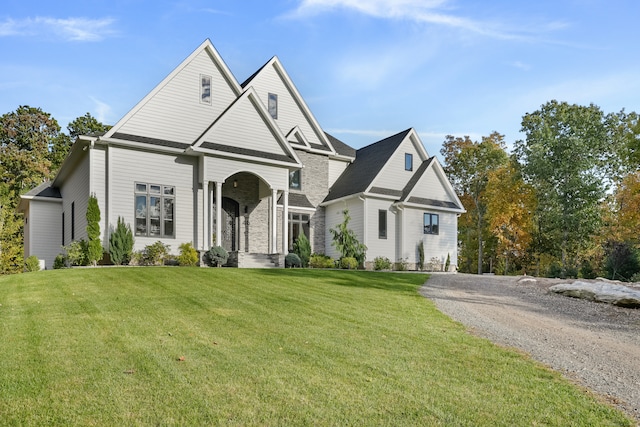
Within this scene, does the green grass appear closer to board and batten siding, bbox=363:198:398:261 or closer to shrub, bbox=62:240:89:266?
shrub, bbox=62:240:89:266

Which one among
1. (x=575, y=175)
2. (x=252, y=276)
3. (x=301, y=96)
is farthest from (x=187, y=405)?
(x=575, y=175)

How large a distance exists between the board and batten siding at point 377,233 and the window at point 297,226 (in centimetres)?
317

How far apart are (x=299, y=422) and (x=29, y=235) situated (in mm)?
24097

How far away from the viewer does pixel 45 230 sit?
2358cm

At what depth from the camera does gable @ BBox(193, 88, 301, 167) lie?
19141mm

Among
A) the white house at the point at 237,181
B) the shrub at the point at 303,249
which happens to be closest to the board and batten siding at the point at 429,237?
the white house at the point at 237,181

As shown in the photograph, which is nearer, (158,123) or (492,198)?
(158,123)

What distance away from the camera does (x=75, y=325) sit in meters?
7.27

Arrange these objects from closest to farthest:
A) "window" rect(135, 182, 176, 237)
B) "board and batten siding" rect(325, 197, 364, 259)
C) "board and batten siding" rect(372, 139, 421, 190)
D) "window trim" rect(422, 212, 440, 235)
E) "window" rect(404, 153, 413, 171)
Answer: "window" rect(135, 182, 176, 237) < "board and batten siding" rect(325, 197, 364, 259) < "board and batten siding" rect(372, 139, 421, 190) < "window trim" rect(422, 212, 440, 235) < "window" rect(404, 153, 413, 171)

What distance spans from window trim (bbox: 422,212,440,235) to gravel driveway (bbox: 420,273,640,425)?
35.4 ft

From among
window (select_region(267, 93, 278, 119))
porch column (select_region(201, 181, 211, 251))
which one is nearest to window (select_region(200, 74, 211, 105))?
porch column (select_region(201, 181, 211, 251))

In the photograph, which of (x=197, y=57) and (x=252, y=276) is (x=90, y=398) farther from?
(x=197, y=57)

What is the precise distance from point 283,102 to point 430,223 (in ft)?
33.7

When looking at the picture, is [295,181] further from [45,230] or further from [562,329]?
[562,329]
